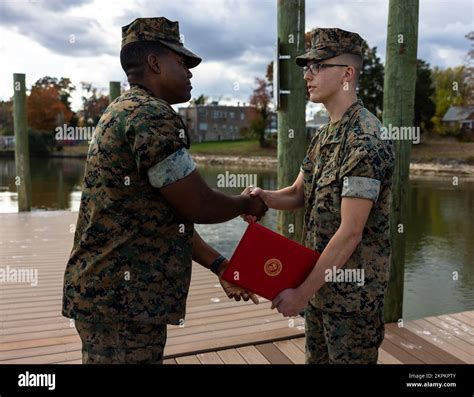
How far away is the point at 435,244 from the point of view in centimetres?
923

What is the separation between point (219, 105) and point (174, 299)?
70826 millimetres

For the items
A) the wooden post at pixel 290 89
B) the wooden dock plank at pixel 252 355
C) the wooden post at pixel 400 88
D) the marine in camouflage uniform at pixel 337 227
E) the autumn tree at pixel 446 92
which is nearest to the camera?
the marine in camouflage uniform at pixel 337 227

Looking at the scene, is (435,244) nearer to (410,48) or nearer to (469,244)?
(469,244)

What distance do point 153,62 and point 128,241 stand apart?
0.74m

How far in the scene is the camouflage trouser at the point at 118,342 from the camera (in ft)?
6.28

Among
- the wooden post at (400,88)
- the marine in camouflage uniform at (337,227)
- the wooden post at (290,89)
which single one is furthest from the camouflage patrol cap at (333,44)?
the wooden post at (290,89)

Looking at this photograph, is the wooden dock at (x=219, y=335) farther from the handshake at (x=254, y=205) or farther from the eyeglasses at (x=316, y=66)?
the eyeglasses at (x=316, y=66)

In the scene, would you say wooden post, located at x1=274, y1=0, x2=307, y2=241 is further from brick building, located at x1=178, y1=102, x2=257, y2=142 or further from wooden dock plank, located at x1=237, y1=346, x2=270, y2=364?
brick building, located at x1=178, y1=102, x2=257, y2=142

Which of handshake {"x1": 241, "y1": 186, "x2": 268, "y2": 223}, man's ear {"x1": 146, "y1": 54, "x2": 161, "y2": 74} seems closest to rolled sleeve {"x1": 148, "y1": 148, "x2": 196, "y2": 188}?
man's ear {"x1": 146, "y1": 54, "x2": 161, "y2": 74}

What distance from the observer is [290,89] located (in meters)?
4.47

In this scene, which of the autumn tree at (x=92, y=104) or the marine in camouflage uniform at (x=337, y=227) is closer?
the marine in camouflage uniform at (x=337, y=227)

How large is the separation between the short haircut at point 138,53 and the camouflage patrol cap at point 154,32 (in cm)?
2
